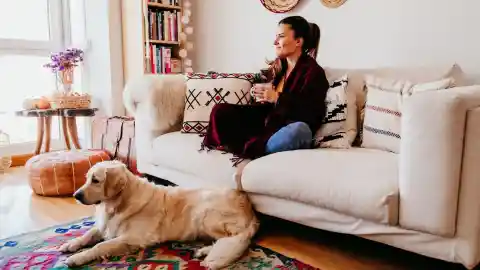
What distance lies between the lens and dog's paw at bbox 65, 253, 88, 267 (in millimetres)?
1561

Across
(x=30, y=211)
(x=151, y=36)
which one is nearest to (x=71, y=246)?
(x=30, y=211)

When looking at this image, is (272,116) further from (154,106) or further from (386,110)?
(154,106)

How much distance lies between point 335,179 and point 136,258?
81 cm

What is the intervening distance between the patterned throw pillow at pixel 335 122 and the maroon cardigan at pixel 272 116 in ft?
0.10

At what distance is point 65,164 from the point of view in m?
2.54

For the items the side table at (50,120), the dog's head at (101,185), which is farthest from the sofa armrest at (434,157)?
the side table at (50,120)

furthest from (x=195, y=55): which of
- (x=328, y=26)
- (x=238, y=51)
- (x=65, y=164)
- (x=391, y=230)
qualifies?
(x=391, y=230)

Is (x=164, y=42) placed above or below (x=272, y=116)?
above

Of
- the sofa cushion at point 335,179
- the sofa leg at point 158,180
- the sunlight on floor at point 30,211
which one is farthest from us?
the sofa leg at point 158,180

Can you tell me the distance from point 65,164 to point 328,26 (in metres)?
1.82

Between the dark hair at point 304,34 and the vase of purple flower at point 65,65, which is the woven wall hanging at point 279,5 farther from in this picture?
the vase of purple flower at point 65,65

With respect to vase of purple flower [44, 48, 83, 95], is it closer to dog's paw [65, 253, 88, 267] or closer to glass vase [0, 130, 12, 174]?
glass vase [0, 130, 12, 174]

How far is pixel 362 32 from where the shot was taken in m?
2.57

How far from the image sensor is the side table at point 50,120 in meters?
3.35
